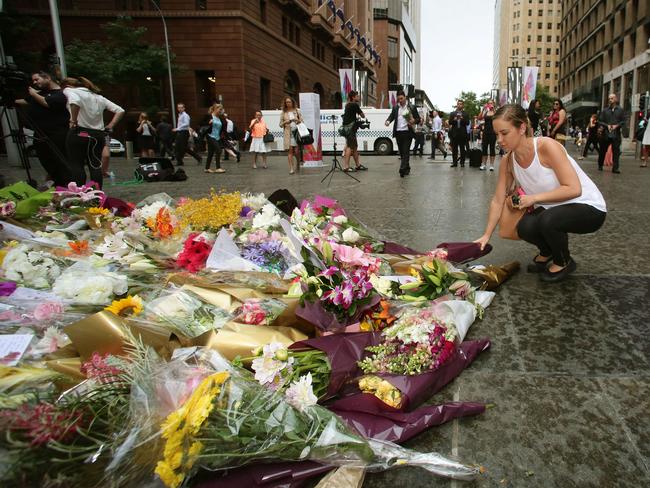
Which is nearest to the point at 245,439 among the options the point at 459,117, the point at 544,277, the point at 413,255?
the point at 413,255

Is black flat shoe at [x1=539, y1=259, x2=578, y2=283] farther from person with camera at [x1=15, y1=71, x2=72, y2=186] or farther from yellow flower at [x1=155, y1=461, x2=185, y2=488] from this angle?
person with camera at [x1=15, y1=71, x2=72, y2=186]

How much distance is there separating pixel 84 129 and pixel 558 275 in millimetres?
6454

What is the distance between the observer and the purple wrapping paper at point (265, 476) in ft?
4.82

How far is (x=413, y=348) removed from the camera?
2.14 m

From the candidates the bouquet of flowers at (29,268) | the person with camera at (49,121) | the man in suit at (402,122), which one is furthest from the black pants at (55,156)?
the man in suit at (402,122)

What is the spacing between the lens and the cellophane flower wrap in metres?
1.30

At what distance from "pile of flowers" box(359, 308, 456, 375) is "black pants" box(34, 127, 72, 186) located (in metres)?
6.14

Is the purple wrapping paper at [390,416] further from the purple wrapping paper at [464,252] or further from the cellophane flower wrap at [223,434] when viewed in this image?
the purple wrapping paper at [464,252]

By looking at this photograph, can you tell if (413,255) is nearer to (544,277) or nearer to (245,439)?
(544,277)

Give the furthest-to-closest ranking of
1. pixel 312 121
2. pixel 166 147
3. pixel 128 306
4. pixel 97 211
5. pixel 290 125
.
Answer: pixel 166 147 → pixel 312 121 → pixel 290 125 → pixel 97 211 → pixel 128 306

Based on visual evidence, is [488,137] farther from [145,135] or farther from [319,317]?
[319,317]

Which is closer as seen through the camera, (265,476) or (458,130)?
(265,476)

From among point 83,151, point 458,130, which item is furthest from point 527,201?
point 458,130

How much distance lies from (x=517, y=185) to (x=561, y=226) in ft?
1.84
